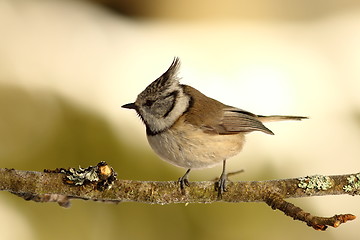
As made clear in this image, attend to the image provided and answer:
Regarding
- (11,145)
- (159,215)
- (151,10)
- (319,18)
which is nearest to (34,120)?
(11,145)

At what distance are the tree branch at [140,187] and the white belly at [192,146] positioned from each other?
0.57ft

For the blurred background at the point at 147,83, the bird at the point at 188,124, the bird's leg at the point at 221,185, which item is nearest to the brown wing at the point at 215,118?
the bird at the point at 188,124

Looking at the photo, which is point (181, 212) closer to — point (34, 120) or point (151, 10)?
point (34, 120)

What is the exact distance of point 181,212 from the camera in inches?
128

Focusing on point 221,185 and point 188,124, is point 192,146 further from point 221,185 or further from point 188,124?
point 221,185

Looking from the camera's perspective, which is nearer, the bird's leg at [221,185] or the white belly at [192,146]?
the bird's leg at [221,185]

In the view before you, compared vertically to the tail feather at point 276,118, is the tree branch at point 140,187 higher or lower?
lower

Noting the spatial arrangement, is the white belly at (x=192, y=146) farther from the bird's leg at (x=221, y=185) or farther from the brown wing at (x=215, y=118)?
the bird's leg at (x=221, y=185)

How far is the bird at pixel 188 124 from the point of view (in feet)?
6.67

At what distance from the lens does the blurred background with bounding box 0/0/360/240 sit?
3.30m

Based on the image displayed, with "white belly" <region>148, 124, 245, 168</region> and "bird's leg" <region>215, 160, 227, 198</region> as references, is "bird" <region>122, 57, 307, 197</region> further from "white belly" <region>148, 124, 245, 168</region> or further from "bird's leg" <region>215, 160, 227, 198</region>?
"bird's leg" <region>215, 160, 227, 198</region>

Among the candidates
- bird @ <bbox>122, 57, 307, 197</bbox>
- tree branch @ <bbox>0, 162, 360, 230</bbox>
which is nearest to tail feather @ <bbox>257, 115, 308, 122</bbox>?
bird @ <bbox>122, 57, 307, 197</bbox>

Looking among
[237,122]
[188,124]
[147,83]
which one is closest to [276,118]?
[237,122]

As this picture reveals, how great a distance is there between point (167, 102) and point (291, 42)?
3264mm
